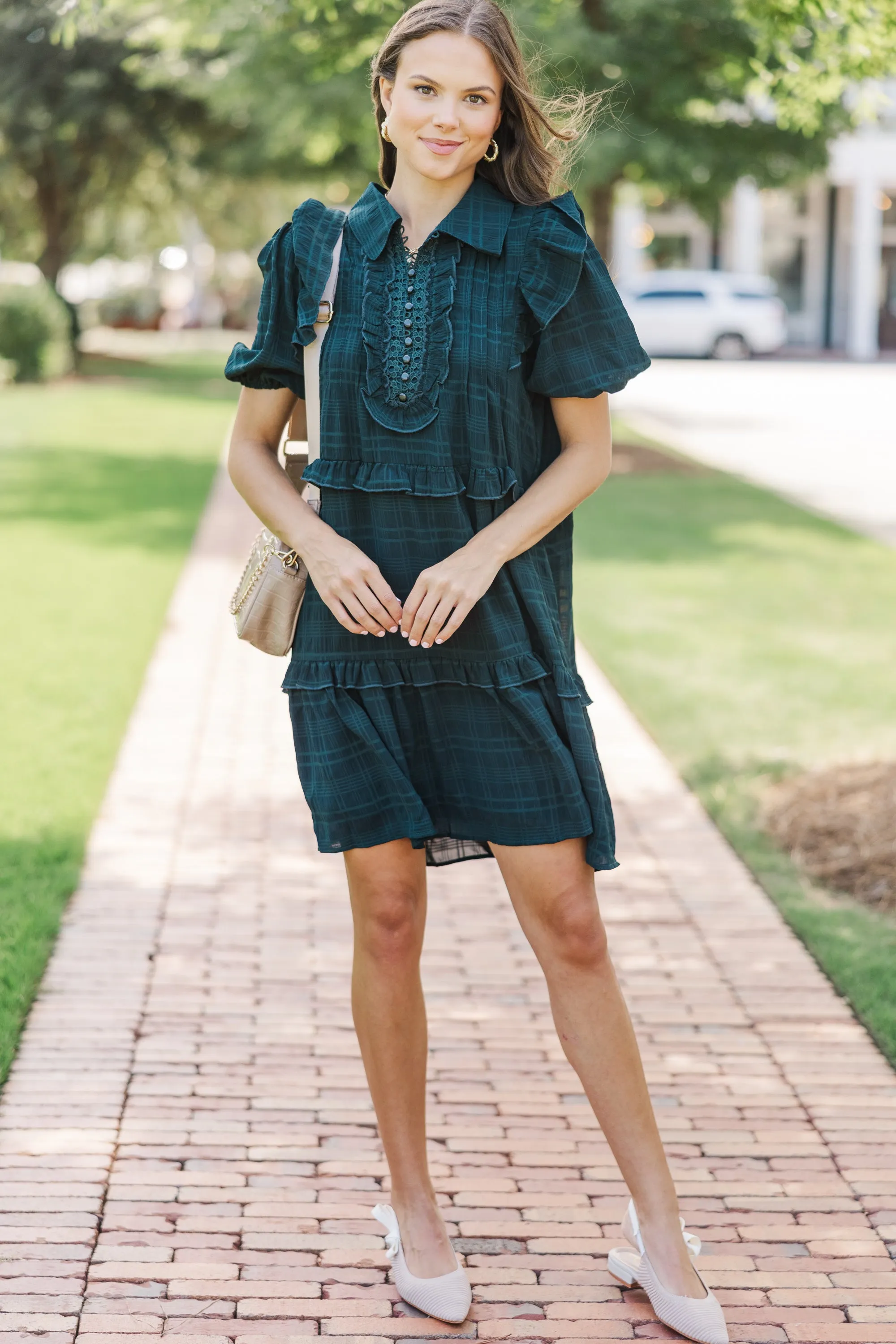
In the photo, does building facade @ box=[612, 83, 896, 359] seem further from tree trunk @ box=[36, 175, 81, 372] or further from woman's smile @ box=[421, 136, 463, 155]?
woman's smile @ box=[421, 136, 463, 155]

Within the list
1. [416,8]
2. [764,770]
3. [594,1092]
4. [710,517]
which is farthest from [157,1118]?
[710,517]

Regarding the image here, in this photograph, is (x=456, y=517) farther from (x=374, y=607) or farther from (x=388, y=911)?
(x=388, y=911)

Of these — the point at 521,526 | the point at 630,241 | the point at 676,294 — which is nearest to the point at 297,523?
the point at 521,526

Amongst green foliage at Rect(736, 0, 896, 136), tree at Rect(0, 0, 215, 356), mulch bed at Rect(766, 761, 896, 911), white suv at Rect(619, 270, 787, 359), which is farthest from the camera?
white suv at Rect(619, 270, 787, 359)

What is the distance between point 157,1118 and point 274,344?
1709mm

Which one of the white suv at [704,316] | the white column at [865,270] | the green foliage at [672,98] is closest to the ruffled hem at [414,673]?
the green foliage at [672,98]

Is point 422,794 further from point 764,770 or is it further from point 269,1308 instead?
point 764,770

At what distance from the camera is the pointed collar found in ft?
7.95

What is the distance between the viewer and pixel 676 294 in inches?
1382

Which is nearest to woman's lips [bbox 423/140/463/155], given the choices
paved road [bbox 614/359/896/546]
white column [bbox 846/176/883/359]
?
paved road [bbox 614/359/896/546]

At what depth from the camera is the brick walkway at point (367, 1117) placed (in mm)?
2682

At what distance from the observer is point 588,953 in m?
2.53

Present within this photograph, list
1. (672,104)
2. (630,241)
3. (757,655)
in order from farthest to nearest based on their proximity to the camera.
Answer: (630,241), (672,104), (757,655)

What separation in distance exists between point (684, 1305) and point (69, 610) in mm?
6857
